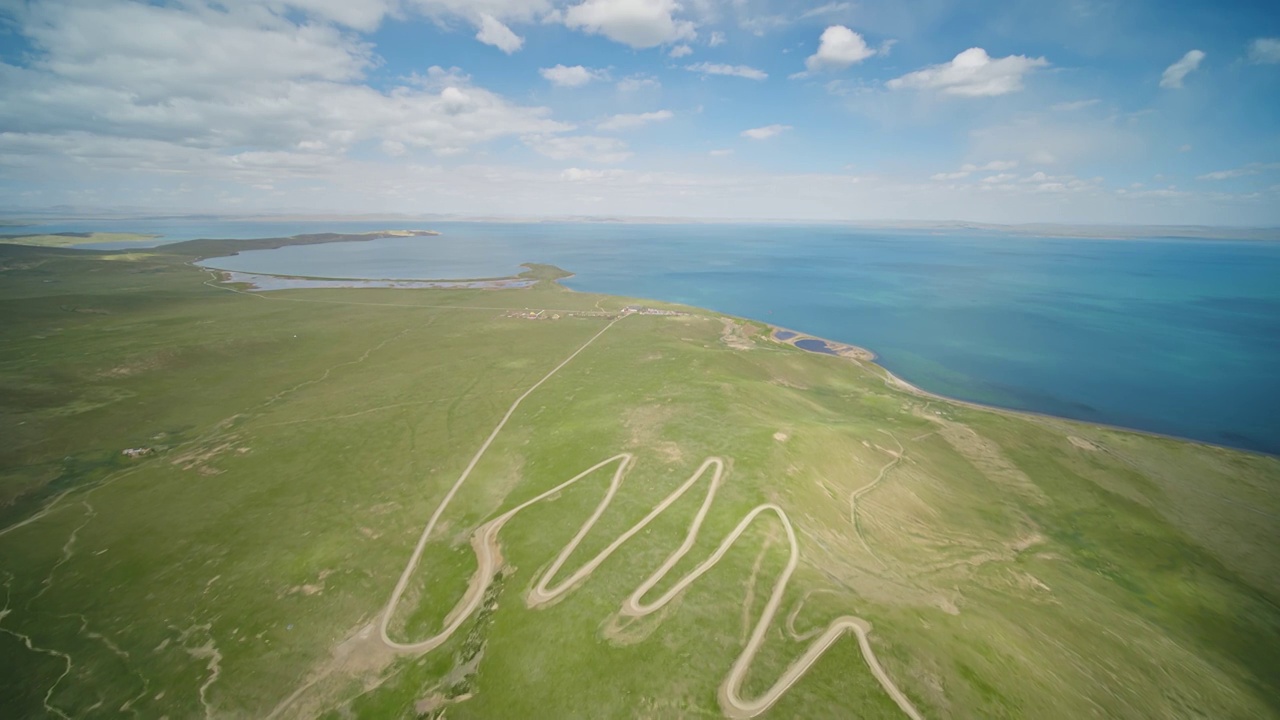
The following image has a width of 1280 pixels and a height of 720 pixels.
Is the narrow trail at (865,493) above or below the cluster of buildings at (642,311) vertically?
A: below

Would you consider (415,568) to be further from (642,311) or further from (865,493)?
(642,311)

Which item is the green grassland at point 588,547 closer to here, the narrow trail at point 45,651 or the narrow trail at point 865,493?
the narrow trail at point 45,651

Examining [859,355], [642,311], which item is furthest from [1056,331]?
[642,311]

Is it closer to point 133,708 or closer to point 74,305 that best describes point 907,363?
point 133,708

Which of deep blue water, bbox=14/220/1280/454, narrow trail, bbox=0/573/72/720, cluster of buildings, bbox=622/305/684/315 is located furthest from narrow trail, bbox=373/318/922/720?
cluster of buildings, bbox=622/305/684/315

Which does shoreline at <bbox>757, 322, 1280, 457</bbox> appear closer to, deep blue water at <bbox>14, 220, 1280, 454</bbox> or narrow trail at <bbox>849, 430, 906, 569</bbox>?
deep blue water at <bbox>14, 220, 1280, 454</bbox>

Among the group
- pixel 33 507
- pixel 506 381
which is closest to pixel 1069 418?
pixel 506 381

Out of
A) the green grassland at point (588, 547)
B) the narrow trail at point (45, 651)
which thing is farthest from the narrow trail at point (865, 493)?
the narrow trail at point (45, 651)
